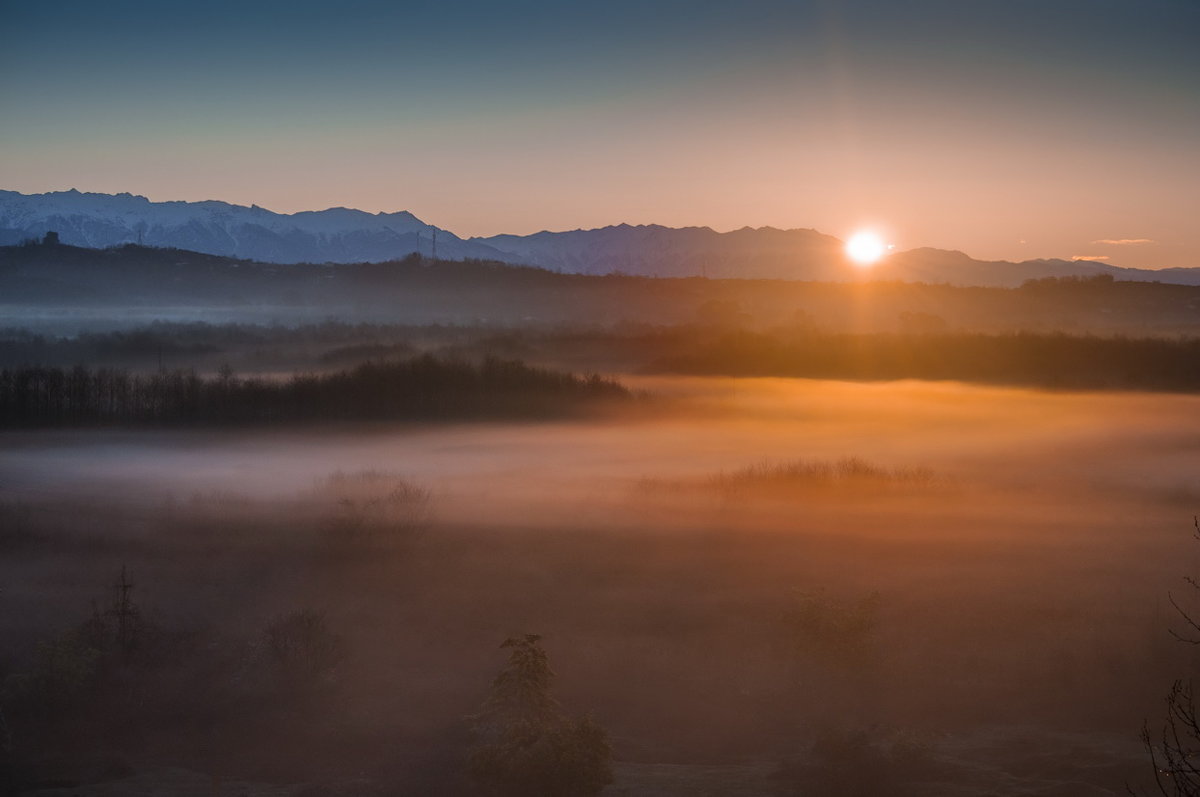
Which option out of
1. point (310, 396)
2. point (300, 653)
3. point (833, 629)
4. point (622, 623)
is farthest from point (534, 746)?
point (310, 396)

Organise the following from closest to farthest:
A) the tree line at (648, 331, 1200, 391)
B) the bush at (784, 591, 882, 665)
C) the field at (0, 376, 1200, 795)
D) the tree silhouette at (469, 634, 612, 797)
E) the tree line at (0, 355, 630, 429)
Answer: the tree silhouette at (469, 634, 612, 797), the field at (0, 376, 1200, 795), the bush at (784, 591, 882, 665), the tree line at (0, 355, 630, 429), the tree line at (648, 331, 1200, 391)

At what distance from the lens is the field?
3156 centimetres

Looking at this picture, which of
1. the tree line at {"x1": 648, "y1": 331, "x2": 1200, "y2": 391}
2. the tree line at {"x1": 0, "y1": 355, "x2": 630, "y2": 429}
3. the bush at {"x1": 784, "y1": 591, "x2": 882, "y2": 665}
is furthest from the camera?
the tree line at {"x1": 648, "y1": 331, "x2": 1200, "y2": 391}

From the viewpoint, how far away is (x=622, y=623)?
41.0m

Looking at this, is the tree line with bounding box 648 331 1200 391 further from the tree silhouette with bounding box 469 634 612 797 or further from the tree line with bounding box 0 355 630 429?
the tree silhouette with bounding box 469 634 612 797

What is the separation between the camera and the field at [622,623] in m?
31.6

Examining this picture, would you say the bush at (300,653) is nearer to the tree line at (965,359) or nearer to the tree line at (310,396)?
the tree line at (310,396)

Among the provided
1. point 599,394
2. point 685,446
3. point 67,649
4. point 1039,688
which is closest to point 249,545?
point 67,649

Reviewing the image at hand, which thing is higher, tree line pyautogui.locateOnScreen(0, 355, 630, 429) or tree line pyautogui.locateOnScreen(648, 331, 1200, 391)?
tree line pyautogui.locateOnScreen(648, 331, 1200, 391)

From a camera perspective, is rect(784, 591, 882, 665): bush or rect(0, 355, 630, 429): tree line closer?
rect(784, 591, 882, 665): bush

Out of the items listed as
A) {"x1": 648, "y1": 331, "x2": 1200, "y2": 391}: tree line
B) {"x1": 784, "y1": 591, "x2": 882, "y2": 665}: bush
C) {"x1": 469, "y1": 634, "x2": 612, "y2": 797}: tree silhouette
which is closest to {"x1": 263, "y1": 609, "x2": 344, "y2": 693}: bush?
{"x1": 469, "y1": 634, "x2": 612, "y2": 797}: tree silhouette

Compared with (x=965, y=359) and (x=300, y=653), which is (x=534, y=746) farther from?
(x=965, y=359)

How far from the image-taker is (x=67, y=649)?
33.0 metres

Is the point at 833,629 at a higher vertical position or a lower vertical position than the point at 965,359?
lower
